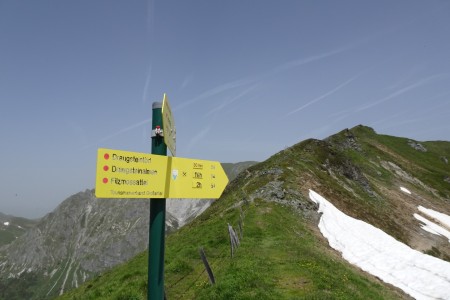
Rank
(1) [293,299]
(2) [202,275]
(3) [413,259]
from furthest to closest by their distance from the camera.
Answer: (3) [413,259] → (2) [202,275] → (1) [293,299]

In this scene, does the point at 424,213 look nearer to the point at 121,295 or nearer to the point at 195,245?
the point at 195,245

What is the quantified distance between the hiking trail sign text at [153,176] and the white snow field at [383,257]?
2476 centimetres

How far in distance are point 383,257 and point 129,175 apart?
1312 inches

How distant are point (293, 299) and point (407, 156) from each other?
116m

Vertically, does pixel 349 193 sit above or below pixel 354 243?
above

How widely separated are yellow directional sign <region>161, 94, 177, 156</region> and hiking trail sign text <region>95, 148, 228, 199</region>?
1.25 ft

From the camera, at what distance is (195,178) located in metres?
6.77

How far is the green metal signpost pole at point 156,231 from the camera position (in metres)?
6.13

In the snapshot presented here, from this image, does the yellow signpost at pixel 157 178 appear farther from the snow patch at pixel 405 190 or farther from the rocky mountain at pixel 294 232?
the snow patch at pixel 405 190

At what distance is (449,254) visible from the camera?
47188 millimetres

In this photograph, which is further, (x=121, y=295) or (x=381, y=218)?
(x=381, y=218)

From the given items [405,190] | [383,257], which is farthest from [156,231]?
[405,190]

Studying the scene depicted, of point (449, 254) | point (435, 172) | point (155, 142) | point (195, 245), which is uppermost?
point (435, 172)

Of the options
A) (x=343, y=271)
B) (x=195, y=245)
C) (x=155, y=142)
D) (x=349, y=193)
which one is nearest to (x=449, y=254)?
(x=349, y=193)
